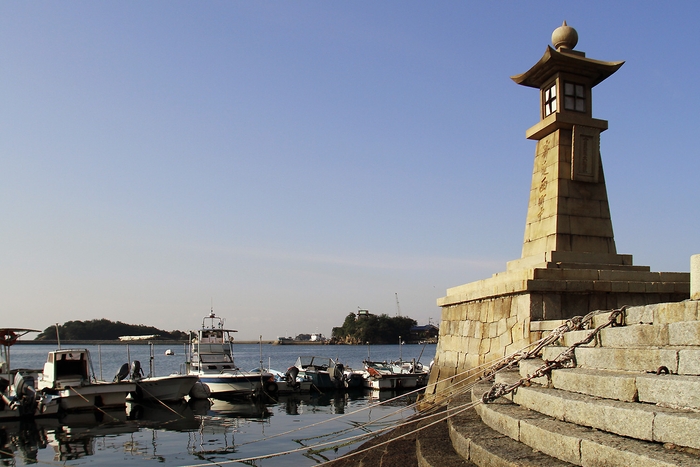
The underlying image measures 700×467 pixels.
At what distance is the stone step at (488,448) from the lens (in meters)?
4.20

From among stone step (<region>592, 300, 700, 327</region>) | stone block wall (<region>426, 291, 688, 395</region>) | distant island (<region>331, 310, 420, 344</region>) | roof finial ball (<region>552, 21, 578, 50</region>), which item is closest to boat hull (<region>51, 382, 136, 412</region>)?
stone block wall (<region>426, 291, 688, 395</region>)

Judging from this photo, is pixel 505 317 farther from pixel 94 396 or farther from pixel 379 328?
pixel 379 328

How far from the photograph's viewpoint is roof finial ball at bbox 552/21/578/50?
11.8 m

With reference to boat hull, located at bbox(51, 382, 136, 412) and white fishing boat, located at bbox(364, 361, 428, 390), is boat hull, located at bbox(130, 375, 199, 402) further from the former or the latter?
white fishing boat, located at bbox(364, 361, 428, 390)

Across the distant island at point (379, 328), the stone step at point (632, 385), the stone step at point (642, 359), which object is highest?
the stone step at point (642, 359)

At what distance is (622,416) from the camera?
4.09 meters

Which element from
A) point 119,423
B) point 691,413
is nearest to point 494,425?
point 691,413

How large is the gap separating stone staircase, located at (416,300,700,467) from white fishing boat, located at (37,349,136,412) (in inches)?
768

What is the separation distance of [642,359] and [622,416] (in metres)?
1.05

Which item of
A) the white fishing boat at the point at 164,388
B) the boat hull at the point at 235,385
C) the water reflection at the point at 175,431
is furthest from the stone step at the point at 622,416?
the boat hull at the point at 235,385

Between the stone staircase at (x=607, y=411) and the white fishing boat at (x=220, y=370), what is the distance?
22009mm

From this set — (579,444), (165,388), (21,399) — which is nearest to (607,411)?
(579,444)

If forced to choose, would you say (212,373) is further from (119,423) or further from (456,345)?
(456,345)

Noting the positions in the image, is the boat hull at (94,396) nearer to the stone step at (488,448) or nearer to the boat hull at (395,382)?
the boat hull at (395,382)
